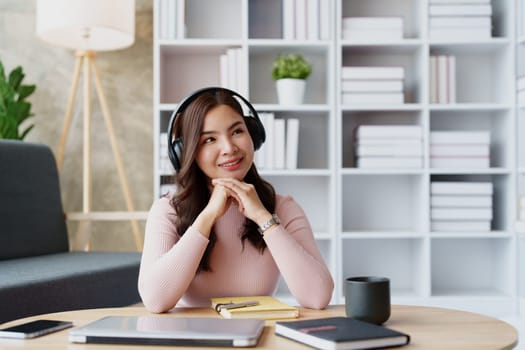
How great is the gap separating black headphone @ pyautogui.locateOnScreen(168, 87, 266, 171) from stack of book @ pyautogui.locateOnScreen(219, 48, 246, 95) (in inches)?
59.7

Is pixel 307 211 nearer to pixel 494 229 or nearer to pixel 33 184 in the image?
pixel 494 229

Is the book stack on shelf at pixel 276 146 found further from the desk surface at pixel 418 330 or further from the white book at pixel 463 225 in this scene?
the desk surface at pixel 418 330

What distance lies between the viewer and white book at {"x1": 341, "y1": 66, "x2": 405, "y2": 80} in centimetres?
321

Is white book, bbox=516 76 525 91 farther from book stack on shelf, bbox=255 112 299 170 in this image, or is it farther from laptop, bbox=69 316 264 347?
laptop, bbox=69 316 264 347

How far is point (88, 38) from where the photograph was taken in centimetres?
327

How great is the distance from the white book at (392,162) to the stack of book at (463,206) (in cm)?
14

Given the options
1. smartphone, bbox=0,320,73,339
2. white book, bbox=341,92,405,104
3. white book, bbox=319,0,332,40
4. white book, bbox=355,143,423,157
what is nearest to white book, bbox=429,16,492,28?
white book, bbox=341,92,405,104

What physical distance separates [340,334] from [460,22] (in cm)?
265

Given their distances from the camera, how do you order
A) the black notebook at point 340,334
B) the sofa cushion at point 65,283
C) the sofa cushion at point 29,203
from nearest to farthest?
the black notebook at point 340,334
the sofa cushion at point 65,283
the sofa cushion at point 29,203

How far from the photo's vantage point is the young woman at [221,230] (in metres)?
1.39

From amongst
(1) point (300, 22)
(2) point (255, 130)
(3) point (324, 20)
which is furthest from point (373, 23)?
(2) point (255, 130)

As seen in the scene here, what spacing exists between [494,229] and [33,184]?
229cm

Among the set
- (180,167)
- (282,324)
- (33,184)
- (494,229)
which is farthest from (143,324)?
(494,229)

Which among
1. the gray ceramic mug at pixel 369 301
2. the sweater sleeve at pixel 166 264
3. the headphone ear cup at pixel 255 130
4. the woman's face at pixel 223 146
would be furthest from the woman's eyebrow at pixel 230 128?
the gray ceramic mug at pixel 369 301
